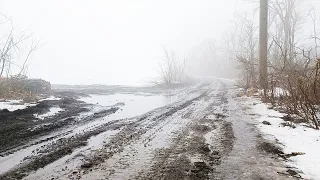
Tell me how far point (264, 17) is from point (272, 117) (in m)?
7.84

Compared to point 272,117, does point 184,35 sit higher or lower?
higher

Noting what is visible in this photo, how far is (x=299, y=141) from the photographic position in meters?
5.59

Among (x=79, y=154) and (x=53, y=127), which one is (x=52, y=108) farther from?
(x=79, y=154)

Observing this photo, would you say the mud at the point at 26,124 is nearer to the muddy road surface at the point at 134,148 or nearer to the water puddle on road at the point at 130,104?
the muddy road surface at the point at 134,148

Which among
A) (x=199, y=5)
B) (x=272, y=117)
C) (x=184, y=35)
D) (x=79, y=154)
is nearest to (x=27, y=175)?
(x=79, y=154)

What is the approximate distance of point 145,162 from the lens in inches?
173

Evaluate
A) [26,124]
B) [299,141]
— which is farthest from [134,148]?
[26,124]

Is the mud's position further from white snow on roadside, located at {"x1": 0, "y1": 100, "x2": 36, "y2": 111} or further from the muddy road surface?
white snow on roadside, located at {"x1": 0, "y1": 100, "x2": 36, "y2": 111}

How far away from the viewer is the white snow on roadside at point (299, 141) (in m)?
4.17

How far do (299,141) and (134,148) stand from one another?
3.07 meters

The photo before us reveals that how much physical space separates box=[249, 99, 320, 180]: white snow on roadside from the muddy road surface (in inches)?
11.3

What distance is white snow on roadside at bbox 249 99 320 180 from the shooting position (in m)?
4.17

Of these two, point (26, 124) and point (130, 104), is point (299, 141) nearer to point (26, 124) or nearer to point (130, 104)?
point (26, 124)

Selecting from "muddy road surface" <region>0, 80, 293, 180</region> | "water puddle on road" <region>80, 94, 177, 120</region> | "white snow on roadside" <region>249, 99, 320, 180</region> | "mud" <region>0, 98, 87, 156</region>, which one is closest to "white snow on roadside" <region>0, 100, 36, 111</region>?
"mud" <region>0, 98, 87, 156</region>
